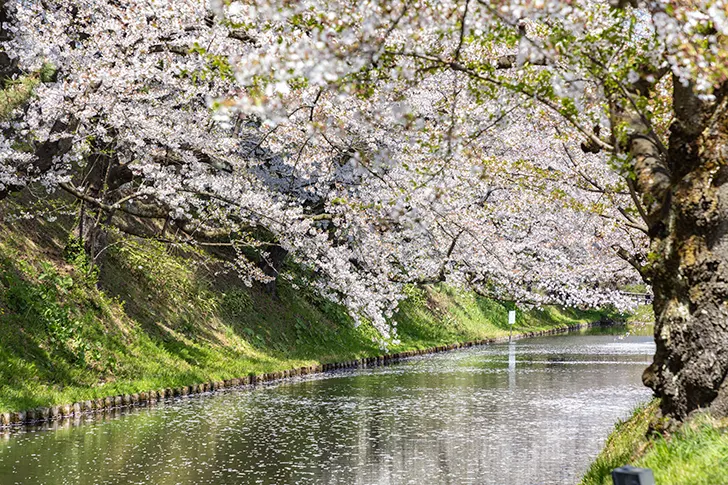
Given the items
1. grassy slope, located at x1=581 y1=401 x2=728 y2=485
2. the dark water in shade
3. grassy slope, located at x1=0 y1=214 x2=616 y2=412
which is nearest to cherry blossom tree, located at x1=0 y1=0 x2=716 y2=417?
grassy slope, located at x1=581 y1=401 x2=728 y2=485

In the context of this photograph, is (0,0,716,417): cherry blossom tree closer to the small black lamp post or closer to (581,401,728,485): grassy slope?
(581,401,728,485): grassy slope

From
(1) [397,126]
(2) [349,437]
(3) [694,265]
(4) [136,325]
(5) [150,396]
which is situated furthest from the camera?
(4) [136,325]

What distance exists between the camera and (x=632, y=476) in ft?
20.2

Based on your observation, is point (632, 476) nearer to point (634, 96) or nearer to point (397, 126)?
point (634, 96)

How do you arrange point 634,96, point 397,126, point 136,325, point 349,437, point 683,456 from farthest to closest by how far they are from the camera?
1. point 136,325
2. point 397,126
3. point 349,437
4. point 634,96
5. point 683,456

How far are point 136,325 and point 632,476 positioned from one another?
64.9 feet

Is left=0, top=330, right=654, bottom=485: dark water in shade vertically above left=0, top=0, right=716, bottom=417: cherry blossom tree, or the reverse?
left=0, top=0, right=716, bottom=417: cherry blossom tree

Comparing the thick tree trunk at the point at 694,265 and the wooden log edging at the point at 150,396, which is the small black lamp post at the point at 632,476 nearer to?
the thick tree trunk at the point at 694,265

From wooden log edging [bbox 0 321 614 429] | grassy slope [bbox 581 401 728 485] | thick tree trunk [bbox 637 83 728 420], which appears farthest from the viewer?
wooden log edging [bbox 0 321 614 429]

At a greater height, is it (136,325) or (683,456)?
(136,325)

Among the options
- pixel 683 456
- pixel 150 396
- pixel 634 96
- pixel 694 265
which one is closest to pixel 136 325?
pixel 150 396

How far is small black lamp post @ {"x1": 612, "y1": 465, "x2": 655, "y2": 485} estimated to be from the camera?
6125 millimetres

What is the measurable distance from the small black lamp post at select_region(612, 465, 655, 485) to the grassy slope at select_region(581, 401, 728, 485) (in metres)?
2.39

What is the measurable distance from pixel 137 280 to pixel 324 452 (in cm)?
1272
